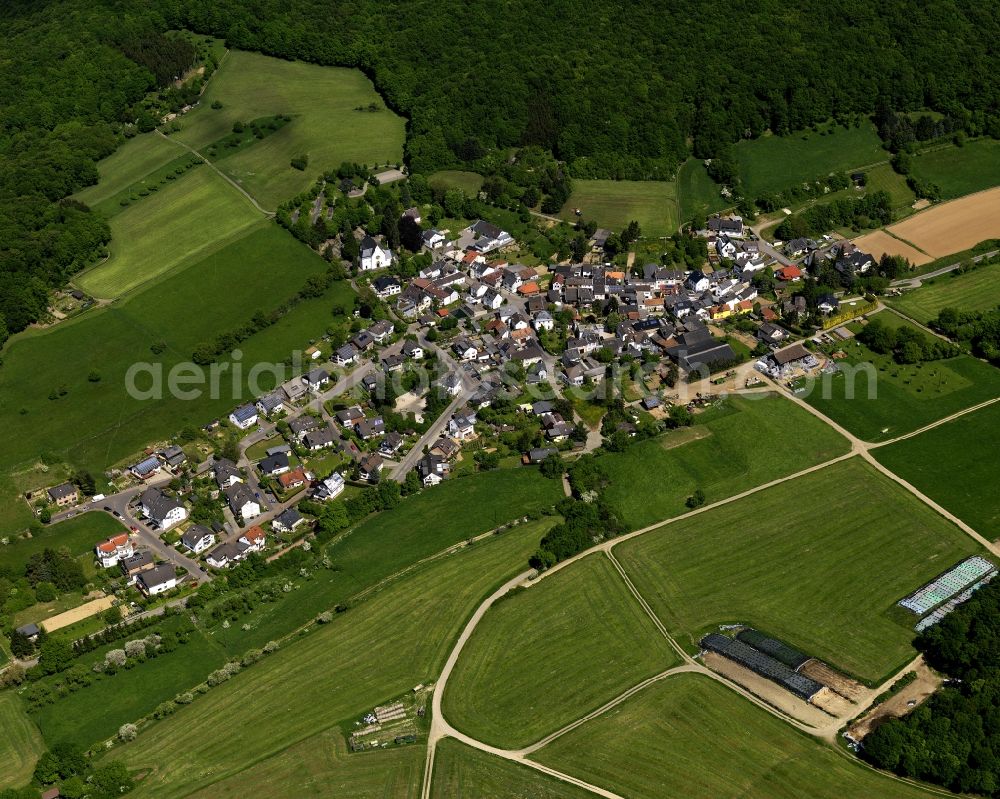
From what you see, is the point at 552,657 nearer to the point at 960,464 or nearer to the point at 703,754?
the point at 703,754

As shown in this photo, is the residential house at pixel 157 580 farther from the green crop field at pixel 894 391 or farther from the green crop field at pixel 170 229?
the green crop field at pixel 894 391

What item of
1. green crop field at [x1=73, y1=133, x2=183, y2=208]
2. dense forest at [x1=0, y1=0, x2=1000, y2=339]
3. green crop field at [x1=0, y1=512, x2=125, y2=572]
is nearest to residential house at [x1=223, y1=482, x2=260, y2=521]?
green crop field at [x1=0, y1=512, x2=125, y2=572]

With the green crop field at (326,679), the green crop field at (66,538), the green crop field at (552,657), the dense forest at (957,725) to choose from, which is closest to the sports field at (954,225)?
the dense forest at (957,725)

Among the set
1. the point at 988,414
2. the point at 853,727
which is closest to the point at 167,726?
the point at 853,727

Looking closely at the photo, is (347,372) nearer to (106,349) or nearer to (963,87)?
A: (106,349)

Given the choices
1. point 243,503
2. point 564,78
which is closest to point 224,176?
point 564,78
